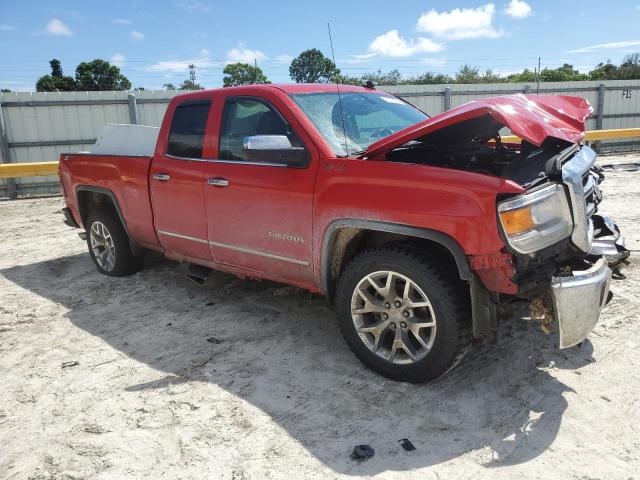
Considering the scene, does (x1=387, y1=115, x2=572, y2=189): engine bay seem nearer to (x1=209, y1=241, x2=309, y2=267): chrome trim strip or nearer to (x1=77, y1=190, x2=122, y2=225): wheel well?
(x1=209, y1=241, x2=309, y2=267): chrome trim strip

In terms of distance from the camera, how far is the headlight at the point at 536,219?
2777 mm

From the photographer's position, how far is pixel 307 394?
3.30m

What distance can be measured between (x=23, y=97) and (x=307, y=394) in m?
12.1

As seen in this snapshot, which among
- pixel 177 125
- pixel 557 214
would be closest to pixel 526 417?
pixel 557 214

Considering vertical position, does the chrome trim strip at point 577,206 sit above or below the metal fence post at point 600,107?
below

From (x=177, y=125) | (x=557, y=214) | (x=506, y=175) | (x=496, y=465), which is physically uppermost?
(x=177, y=125)

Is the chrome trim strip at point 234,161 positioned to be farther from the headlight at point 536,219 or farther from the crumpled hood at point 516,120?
the headlight at point 536,219

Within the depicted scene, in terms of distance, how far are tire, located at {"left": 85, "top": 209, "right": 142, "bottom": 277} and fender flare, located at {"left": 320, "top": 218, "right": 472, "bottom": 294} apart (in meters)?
2.82

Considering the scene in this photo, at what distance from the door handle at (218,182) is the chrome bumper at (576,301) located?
241 centimetres

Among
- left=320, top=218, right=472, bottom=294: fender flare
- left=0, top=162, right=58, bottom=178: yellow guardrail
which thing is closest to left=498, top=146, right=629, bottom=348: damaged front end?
left=320, top=218, right=472, bottom=294: fender flare

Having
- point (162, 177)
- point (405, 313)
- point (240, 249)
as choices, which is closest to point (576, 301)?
point (405, 313)

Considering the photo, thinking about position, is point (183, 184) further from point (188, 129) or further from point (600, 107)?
point (600, 107)

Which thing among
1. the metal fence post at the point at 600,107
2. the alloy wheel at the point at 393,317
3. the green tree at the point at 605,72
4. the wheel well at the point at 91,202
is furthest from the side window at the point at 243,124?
the green tree at the point at 605,72

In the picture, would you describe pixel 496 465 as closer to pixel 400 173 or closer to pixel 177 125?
pixel 400 173
